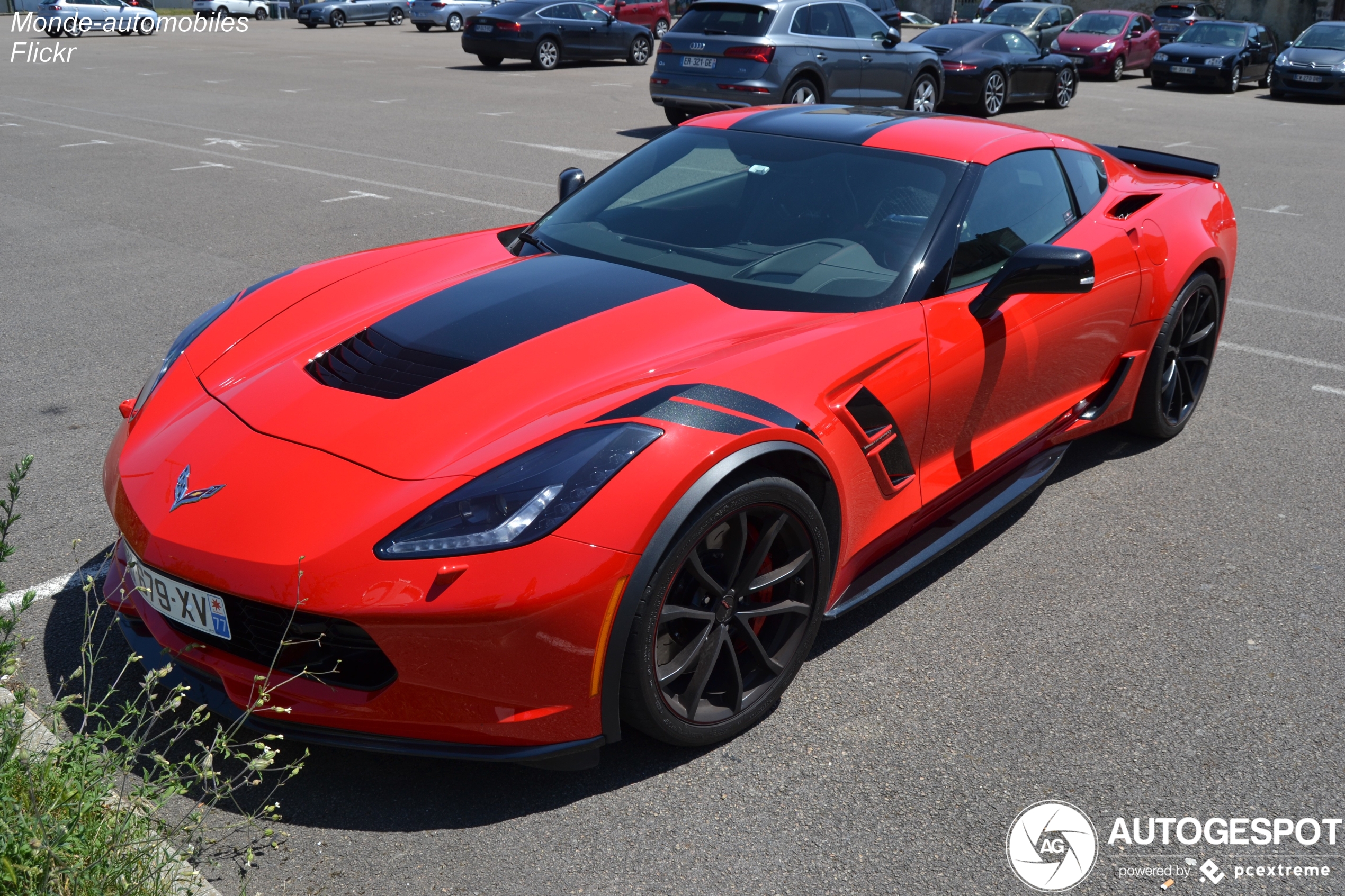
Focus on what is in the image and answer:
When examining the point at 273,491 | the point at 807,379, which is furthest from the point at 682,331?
the point at 273,491

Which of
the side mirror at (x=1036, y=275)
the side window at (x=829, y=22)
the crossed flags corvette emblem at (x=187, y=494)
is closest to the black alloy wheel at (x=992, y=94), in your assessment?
the side window at (x=829, y=22)

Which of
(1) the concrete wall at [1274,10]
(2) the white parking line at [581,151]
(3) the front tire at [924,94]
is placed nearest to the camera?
(2) the white parking line at [581,151]

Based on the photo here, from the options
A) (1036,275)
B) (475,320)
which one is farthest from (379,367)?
(1036,275)

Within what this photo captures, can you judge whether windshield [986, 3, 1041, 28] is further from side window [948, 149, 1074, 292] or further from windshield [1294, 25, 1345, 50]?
side window [948, 149, 1074, 292]

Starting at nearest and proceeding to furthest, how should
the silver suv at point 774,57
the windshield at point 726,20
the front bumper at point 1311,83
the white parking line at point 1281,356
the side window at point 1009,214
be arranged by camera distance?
the side window at point 1009,214, the white parking line at point 1281,356, the silver suv at point 774,57, the windshield at point 726,20, the front bumper at point 1311,83

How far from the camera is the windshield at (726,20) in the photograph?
45.4ft

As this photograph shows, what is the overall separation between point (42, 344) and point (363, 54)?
21486mm

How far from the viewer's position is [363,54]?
997 inches

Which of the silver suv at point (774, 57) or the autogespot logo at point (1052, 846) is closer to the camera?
the autogespot logo at point (1052, 846)

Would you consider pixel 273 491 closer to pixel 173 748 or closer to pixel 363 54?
pixel 173 748

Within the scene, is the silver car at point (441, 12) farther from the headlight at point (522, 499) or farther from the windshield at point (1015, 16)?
the headlight at point (522, 499)

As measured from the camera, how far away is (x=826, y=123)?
4.22 metres

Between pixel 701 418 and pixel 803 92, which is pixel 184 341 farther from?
pixel 803 92

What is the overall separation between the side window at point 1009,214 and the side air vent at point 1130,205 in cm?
30
